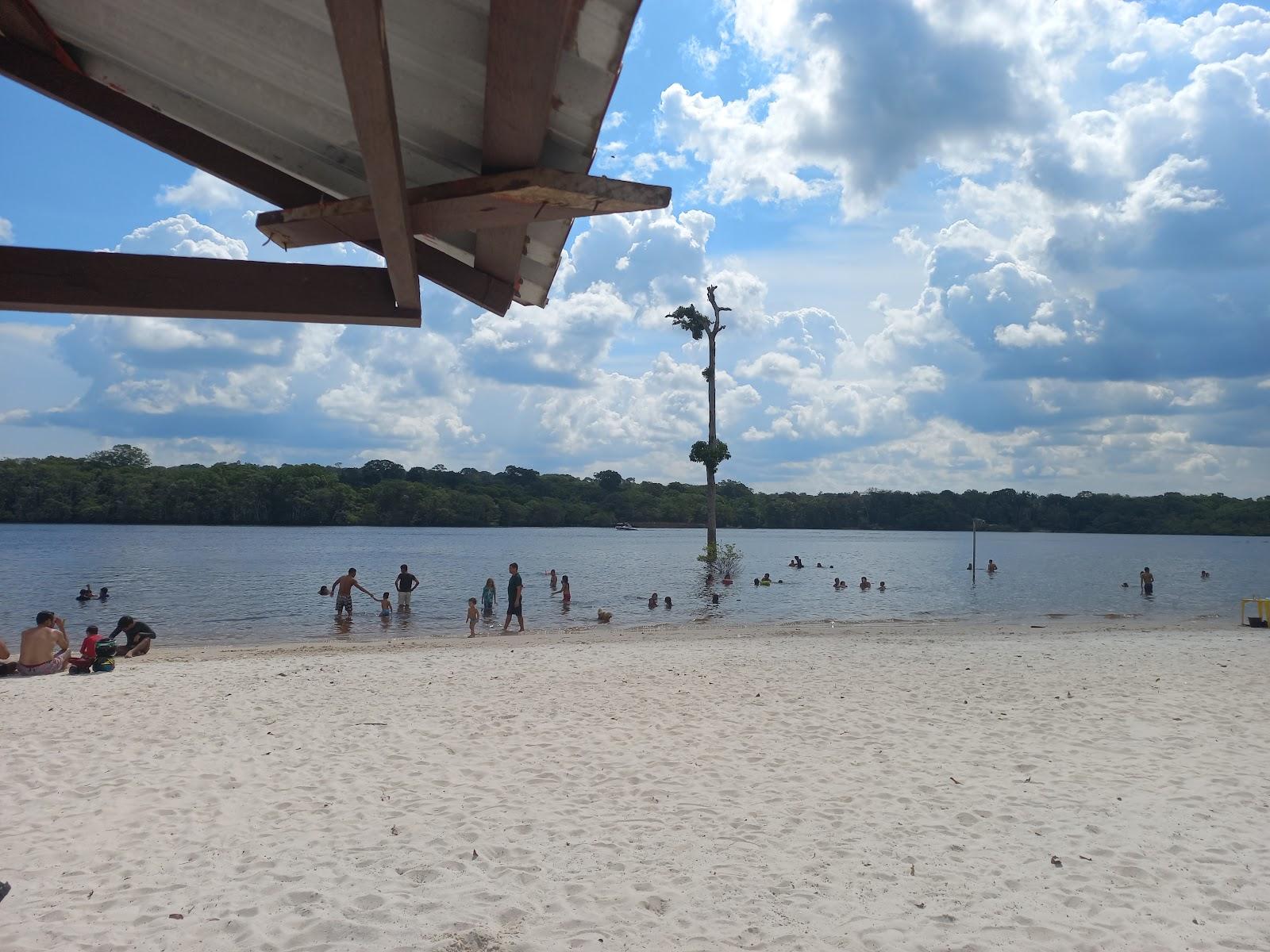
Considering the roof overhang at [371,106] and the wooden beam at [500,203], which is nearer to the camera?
the roof overhang at [371,106]

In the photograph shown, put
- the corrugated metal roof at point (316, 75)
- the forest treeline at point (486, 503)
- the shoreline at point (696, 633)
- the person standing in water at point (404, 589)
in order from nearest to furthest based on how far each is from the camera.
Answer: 1. the corrugated metal roof at point (316, 75)
2. the shoreline at point (696, 633)
3. the person standing in water at point (404, 589)
4. the forest treeline at point (486, 503)

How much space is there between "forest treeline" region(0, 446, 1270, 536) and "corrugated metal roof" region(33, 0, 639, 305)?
134597 mm

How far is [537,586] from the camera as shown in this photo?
36625 mm

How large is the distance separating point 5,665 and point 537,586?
25472 millimetres

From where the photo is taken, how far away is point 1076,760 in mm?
7488

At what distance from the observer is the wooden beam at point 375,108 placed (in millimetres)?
1823

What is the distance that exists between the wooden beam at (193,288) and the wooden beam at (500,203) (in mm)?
328

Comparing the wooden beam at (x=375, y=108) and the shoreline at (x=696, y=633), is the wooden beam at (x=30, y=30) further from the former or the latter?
the shoreline at (x=696, y=633)

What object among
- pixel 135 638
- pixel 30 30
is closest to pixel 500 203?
pixel 30 30

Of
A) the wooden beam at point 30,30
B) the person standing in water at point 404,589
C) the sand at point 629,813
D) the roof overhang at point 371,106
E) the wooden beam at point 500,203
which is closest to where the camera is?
the roof overhang at point 371,106

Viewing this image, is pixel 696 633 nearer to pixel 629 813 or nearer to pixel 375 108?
pixel 629 813

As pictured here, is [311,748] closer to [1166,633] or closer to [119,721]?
[119,721]

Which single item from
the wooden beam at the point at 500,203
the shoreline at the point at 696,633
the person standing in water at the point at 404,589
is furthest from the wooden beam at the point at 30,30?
the person standing in water at the point at 404,589

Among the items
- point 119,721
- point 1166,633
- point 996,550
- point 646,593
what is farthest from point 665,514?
point 119,721
